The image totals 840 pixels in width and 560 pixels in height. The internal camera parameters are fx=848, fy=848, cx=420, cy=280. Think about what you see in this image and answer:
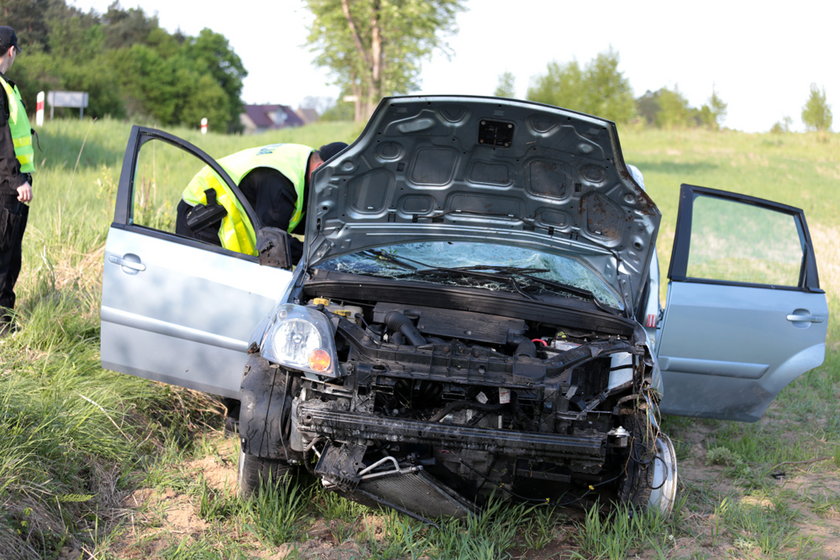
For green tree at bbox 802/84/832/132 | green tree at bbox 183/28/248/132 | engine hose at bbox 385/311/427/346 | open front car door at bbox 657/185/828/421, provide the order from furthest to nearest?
1. green tree at bbox 183/28/248/132
2. green tree at bbox 802/84/832/132
3. open front car door at bbox 657/185/828/421
4. engine hose at bbox 385/311/427/346

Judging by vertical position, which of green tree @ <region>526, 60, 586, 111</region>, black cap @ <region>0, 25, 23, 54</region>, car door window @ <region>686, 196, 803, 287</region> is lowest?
car door window @ <region>686, 196, 803, 287</region>

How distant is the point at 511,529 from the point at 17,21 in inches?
805

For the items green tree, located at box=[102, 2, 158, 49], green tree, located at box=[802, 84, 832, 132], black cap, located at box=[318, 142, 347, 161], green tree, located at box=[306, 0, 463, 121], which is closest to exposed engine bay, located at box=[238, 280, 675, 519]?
black cap, located at box=[318, 142, 347, 161]

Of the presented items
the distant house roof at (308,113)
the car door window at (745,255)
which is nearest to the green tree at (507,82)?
the car door window at (745,255)

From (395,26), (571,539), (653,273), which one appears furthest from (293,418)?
(395,26)

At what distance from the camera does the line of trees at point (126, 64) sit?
83.0ft

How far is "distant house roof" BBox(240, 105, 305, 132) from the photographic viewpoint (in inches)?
4119

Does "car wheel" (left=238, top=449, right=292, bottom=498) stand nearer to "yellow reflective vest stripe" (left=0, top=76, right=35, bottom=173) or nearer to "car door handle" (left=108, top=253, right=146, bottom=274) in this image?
"car door handle" (left=108, top=253, right=146, bottom=274)

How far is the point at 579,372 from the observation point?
374 centimetres

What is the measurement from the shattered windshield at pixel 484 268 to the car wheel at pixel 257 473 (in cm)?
107

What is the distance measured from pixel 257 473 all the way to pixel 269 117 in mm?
110530

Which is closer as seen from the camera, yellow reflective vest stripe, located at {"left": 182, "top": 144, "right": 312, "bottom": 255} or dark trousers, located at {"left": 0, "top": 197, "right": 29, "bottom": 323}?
yellow reflective vest stripe, located at {"left": 182, "top": 144, "right": 312, "bottom": 255}

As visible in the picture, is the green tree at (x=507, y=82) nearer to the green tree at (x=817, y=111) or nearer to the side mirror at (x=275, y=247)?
the green tree at (x=817, y=111)

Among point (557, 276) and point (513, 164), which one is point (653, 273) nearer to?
point (557, 276)
